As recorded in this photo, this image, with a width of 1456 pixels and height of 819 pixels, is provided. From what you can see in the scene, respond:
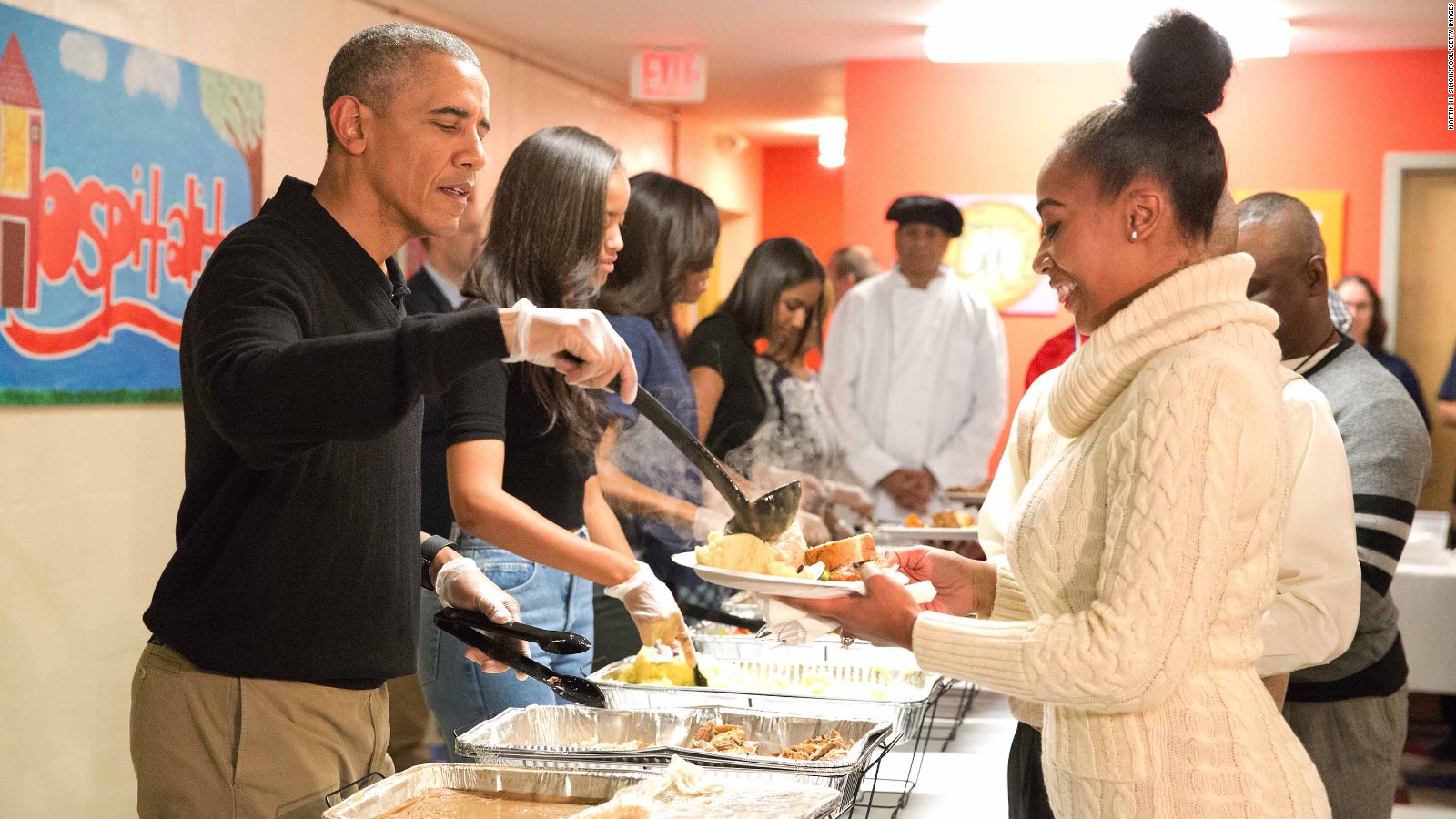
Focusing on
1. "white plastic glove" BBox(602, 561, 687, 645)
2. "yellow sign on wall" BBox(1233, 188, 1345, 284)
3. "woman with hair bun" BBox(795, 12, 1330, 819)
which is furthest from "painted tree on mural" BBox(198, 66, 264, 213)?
"yellow sign on wall" BBox(1233, 188, 1345, 284)

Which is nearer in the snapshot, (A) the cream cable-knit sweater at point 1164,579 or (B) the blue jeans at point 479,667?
(A) the cream cable-knit sweater at point 1164,579

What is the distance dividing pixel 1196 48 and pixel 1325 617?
2.56ft

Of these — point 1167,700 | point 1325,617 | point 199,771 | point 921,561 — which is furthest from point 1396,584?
point 199,771

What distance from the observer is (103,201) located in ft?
12.6

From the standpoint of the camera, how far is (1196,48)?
51.8 inches

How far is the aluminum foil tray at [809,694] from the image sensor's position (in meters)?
1.87

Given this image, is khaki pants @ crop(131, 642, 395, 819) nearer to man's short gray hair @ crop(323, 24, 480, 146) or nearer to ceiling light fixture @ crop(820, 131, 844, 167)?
man's short gray hair @ crop(323, 24, 480, 146)

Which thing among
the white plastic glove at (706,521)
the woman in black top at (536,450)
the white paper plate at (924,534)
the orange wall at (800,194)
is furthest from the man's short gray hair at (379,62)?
the orange wall at (800,194)

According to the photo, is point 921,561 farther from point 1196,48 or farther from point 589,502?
point 589,502

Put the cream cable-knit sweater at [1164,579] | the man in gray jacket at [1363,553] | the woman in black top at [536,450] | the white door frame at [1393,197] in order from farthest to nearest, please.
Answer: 1. the white door frame at [1393,197]
2. the man in gray jacket at [1363,553]
3. the woman in black top at [536,450]
4. the cream cable-knit sweater at [1164,579]

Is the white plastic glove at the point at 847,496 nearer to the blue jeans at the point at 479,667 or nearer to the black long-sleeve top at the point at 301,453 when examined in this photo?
the blue jeans at the point at 479,667

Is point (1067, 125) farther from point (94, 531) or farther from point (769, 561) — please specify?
point (769, 561)

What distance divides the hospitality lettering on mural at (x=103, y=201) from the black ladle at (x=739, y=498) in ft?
8.01

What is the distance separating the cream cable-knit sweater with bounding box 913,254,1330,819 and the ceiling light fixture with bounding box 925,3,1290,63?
193 inches
